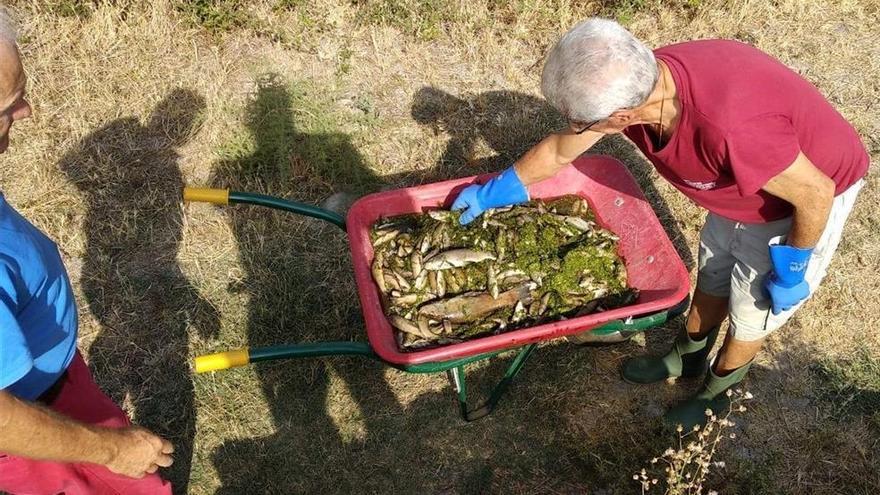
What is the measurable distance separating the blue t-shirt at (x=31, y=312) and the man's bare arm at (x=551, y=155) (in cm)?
198

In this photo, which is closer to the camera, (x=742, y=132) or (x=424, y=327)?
(x=742, y=132)

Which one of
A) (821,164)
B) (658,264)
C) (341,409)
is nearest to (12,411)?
(341,409)

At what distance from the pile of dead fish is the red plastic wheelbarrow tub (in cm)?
7

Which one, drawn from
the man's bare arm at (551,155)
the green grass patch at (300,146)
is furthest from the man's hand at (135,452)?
the green grass patch at (300,146)

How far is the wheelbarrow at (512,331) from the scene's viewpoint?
2758 millimetres

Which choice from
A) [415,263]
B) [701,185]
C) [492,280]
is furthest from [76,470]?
[701,185]

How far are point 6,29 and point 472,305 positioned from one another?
6.77 ft

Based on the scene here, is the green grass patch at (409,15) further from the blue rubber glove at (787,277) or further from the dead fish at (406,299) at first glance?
the blue rubber glove at (787,277)

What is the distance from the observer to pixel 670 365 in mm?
3939

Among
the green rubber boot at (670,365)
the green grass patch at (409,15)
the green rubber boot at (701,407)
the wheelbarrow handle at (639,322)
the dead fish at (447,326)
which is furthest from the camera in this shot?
the green grass patch at (409,15)

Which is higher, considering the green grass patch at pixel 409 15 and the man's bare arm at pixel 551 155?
the man's bare arm at pixel 551 155

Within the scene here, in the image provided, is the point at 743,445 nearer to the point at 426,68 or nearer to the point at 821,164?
the point at 821,164

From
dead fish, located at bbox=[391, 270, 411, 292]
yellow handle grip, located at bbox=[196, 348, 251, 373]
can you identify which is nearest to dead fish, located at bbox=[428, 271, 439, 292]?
dead fish, located at bbox=[391, 270, 411, 292]

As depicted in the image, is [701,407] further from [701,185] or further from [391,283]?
[391,283]
